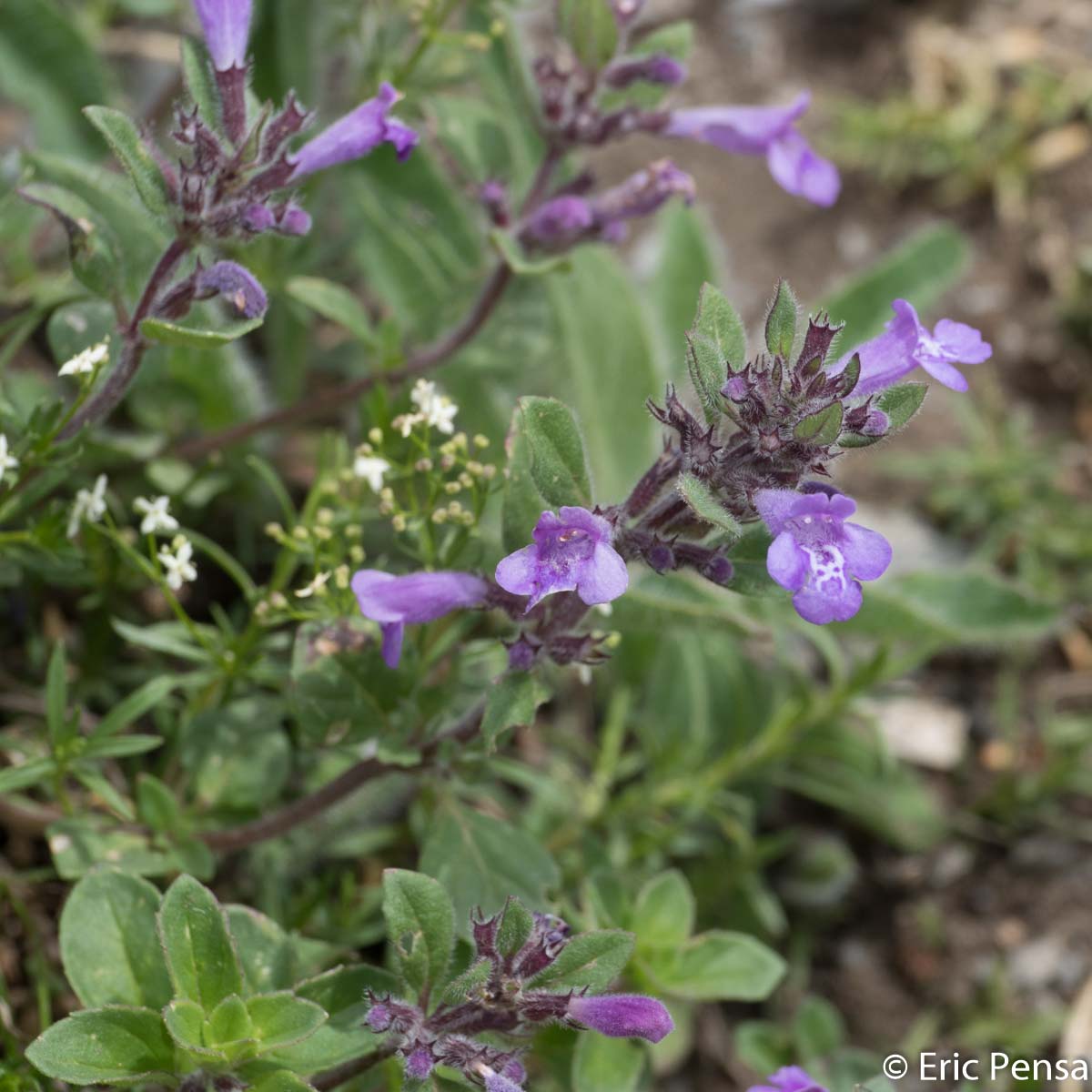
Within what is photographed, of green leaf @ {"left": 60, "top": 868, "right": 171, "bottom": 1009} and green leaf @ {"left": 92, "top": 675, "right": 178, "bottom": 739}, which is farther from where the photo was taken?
green leaf @ {"left": 92, "top": 675, "right": 178, "bottom": 739}

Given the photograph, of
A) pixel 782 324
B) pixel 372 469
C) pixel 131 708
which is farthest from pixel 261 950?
pixel 782 324

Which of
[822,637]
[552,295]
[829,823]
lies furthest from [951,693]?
[552,295]

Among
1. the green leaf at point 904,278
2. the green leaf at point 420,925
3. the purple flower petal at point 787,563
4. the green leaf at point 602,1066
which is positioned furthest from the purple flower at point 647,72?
the green leaf at point 602,1066

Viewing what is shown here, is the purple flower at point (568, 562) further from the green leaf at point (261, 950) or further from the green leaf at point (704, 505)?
the green leaf at point (261, 950)

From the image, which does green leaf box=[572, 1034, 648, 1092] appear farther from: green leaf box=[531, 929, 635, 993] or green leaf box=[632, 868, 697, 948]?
green leaf box=[531, 929, 635, 993]

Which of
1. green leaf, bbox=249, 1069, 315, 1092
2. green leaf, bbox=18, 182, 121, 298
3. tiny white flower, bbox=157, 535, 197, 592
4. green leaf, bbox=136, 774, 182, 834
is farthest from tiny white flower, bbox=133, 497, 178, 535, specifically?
green leaf, bbox=249, 1069, 315, 1092

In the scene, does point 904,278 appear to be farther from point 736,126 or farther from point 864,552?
point 864,552

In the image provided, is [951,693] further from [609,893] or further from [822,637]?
[609,893]
